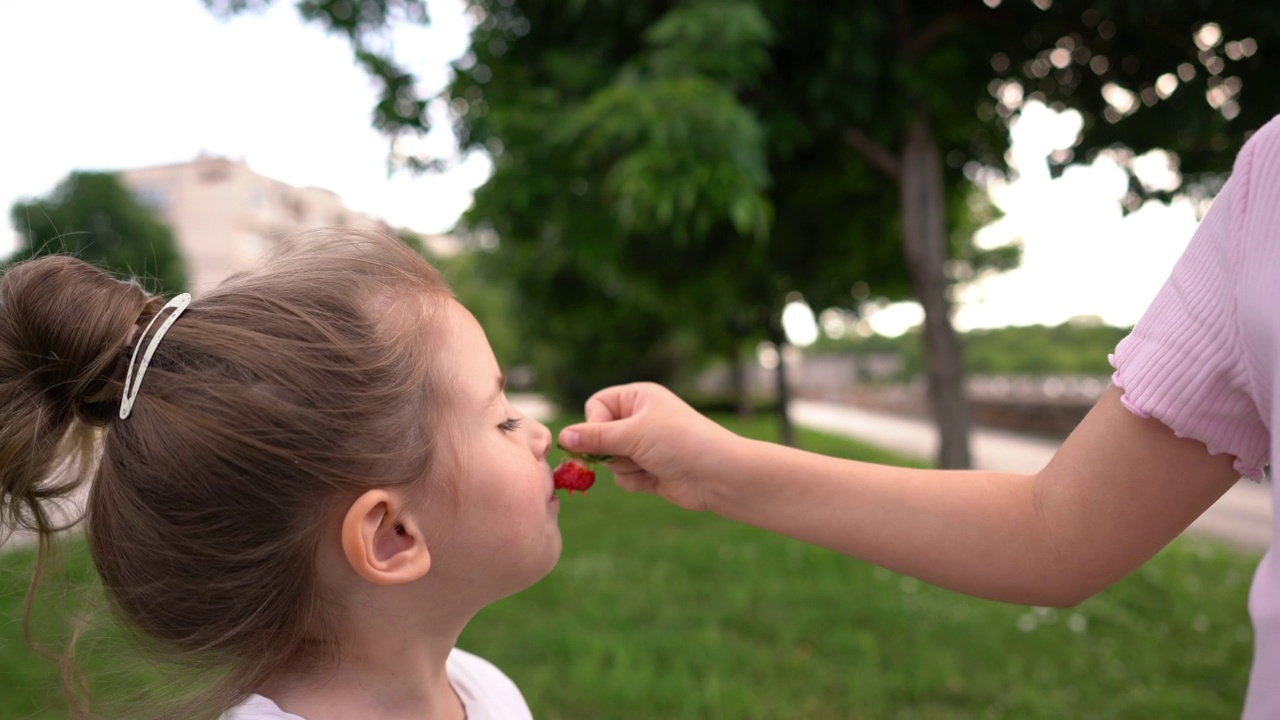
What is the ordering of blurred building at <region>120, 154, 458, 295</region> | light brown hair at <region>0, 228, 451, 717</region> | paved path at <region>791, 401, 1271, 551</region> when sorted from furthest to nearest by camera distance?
blurred building at <region>120, 154, 458, 295</region>
paved path at <region>791, 401, 1271, 551</region>
light brown hair at <region>0, 228, 451, 717</region>

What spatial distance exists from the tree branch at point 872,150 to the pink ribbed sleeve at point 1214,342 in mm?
4191

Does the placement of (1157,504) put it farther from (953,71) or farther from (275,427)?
(953,71)

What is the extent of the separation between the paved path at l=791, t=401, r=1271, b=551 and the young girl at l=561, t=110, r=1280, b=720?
1.28 meters

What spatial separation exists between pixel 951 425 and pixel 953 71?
Result: 83.7 inches

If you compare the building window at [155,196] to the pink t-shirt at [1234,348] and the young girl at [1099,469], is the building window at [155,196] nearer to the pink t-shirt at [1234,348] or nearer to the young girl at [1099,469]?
the young girl at [1099,469]

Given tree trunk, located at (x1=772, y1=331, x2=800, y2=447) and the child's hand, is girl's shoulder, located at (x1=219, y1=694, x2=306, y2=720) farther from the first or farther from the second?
tree trunk, located at (x1=772, y1=331, x2=800, y2=447)

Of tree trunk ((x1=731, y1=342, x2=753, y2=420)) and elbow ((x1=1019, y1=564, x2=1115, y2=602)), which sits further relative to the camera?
tree trunk ((x1=731, y1=342, x2=753, y2=420))

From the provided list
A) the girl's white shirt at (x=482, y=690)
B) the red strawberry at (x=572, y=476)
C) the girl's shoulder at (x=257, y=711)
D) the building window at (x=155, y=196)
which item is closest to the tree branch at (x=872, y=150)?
the red strawberry at (x=572, y=476)

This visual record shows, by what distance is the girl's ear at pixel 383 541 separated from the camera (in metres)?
1.19

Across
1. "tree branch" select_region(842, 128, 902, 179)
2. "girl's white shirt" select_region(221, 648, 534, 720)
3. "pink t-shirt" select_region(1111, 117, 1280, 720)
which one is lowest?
"girl's white shirt" select_region(221, 648, 534, 720)

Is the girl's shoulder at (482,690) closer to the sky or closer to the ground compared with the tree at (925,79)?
closer to the ground

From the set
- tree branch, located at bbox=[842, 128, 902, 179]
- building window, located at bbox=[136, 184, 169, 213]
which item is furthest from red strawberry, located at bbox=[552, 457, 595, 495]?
building window, located at bbox=[136, 184, 169, 213]

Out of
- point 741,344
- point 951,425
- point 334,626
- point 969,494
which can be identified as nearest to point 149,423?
point 334,626

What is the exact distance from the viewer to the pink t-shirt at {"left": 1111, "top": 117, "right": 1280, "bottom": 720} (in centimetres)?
95
